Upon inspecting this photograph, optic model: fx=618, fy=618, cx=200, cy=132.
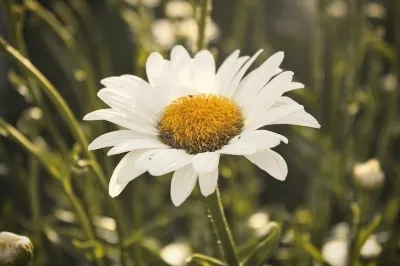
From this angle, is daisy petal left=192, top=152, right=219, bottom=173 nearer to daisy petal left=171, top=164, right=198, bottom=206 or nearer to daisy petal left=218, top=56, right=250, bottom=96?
daisy petal left=171, top=164, right=198, bottom=206

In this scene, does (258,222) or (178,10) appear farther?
(178,10)

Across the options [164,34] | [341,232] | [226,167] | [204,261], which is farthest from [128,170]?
[164,34]

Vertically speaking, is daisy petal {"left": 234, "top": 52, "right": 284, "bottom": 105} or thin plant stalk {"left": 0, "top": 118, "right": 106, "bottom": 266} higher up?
daisy petal {"left": 234, "top": 52, "right": 284, "bottom": 105}

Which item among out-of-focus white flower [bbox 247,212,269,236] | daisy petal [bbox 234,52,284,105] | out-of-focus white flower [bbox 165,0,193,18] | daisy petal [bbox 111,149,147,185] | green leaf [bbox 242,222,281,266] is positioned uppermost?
out-of-focus white flower [bbox 165,0,193,18]

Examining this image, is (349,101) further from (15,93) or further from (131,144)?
(15,93)

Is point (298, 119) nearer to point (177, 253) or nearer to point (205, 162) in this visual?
point (205, 162)

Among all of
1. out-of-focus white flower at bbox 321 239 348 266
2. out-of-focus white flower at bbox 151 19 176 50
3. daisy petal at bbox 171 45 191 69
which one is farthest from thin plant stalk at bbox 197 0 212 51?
out-of-focus white flower at bbox 151 19 176 50
